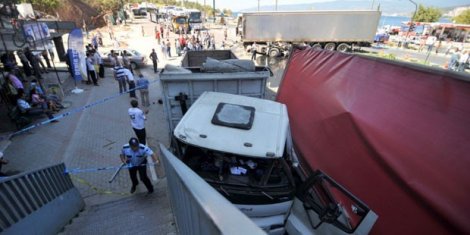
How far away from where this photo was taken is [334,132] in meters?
4.12

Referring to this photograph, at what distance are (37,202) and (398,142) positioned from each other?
5395 mm

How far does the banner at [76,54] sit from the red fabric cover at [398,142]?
11.3m

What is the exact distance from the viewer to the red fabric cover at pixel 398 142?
7.68 feet

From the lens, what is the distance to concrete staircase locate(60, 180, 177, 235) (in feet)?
13.8

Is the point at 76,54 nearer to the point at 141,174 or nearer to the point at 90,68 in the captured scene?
the point at 90,68

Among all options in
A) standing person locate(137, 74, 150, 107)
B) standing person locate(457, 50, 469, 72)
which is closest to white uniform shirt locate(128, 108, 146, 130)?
standing person locate(137, 74, 150, 107)

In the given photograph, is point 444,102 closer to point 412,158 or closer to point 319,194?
point 412,158

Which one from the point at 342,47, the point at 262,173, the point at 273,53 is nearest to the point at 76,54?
the point at 262,173

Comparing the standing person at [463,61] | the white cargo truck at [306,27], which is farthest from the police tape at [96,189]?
the standing person at [463,61]

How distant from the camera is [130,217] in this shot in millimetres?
4562

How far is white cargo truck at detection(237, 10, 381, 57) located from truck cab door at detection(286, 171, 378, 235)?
19.9 metres

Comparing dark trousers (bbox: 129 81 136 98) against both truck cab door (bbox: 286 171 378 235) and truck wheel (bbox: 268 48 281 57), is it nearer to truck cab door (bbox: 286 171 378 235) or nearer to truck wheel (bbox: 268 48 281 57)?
truck cab door (bbox: 286 171 378 235)

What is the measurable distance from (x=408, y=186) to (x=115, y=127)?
28.6ft

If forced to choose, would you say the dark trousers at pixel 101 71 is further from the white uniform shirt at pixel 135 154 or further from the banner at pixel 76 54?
the white uniform shirt at pixel 135 154
